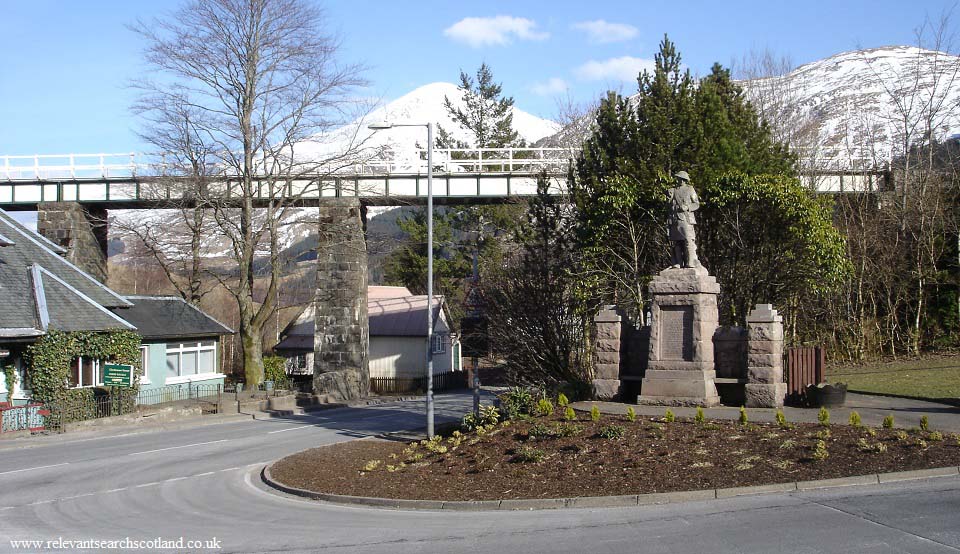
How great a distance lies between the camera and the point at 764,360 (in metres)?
18.2

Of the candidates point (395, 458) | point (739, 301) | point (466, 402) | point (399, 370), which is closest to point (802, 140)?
point (739, 301)

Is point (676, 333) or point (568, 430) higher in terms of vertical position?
point (676, 333)

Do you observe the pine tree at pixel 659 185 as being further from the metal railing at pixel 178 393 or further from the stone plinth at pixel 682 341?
the metal railing at pixel 178 393

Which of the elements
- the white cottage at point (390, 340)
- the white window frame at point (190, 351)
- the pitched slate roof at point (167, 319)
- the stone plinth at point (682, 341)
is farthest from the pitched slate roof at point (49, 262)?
the white cottage at point (390, 340)

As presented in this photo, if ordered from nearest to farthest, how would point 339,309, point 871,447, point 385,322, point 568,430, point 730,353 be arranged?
point 871,447 < point 568,430 < point 730,353 < point 339,309 < point 385,322

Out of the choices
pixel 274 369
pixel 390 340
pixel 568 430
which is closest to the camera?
pixel 568 430

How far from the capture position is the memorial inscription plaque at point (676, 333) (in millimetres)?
18688

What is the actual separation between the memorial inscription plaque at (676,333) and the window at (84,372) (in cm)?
2062

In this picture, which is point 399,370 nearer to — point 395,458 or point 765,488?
point 395,458

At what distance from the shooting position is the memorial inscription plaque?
18688mm

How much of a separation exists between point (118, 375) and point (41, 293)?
408cm

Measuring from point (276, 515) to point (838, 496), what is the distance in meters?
7.96

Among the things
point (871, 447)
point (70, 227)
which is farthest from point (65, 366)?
point (871, 447)

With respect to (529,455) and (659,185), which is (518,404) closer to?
(529,455)
